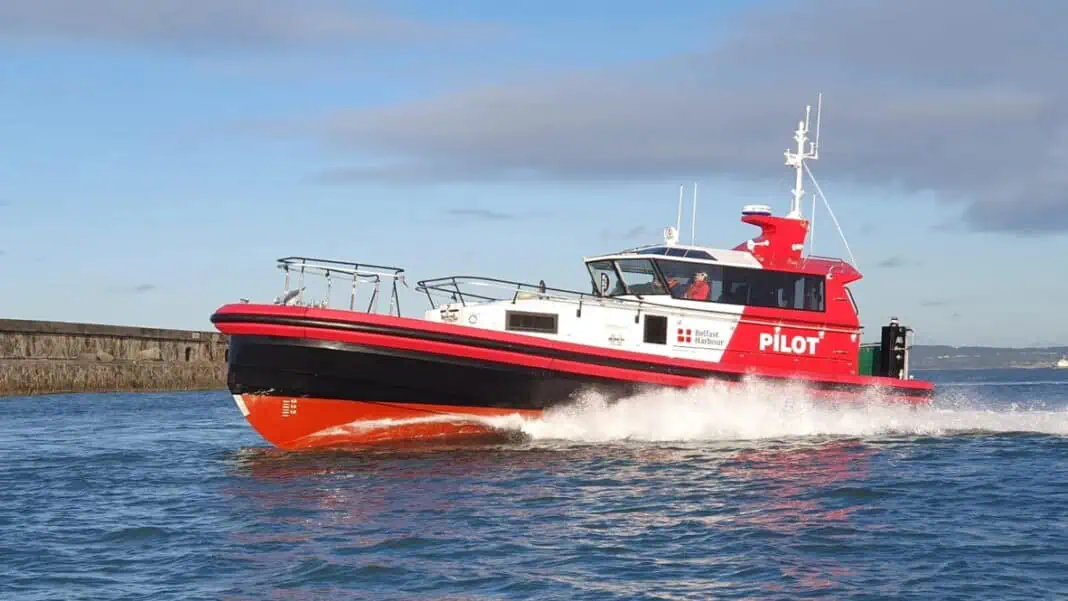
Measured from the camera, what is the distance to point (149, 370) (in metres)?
40.2

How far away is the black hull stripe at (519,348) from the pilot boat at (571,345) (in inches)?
0.7

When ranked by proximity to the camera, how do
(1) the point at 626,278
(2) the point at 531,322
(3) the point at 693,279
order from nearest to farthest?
(2) the point at 531,322, (3) the point at 693,279, (1) the point at 626,278

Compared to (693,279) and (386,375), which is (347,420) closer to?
(386,375)

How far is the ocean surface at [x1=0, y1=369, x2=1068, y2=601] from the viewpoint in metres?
7.78

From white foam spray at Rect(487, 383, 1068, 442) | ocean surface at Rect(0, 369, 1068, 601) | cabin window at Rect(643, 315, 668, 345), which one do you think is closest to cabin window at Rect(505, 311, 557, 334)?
white foam spray at Rect(487, 383, 1068, 442)

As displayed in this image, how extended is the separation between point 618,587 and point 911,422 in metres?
11.1

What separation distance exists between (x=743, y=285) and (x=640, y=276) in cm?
155

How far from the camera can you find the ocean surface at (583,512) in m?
7.78

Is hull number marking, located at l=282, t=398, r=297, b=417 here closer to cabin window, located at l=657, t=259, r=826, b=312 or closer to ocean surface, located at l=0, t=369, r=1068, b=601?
ocean surface, located at l=0, t=369, r=1068, b=601

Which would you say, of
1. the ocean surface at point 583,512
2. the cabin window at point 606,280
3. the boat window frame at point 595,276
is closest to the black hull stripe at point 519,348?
the ocean surface at point 583,512

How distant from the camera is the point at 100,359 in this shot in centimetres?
3800

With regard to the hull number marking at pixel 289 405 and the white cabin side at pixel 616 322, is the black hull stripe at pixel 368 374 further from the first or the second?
the white cabin side at pixel 616 322

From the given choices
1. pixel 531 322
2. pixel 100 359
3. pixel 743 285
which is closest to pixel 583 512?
pixel 531 322

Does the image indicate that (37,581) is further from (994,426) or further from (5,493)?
(994,426)
